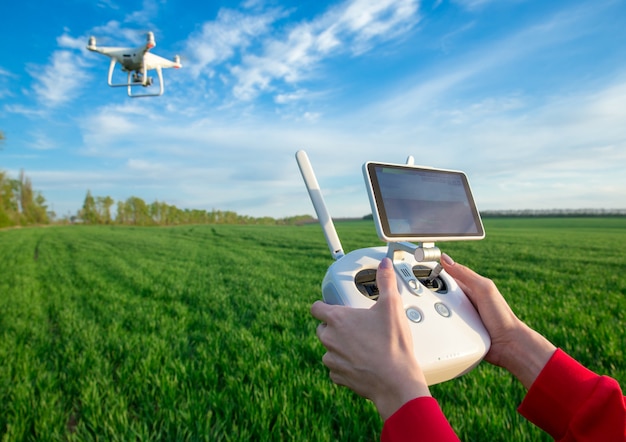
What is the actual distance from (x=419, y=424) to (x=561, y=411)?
2.19 ft

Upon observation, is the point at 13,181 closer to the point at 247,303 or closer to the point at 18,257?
the point at 18,257

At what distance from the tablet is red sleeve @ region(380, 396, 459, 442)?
1.98 ft

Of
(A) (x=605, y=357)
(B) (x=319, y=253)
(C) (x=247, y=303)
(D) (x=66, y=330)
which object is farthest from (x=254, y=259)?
(A) (x=605, y=357)

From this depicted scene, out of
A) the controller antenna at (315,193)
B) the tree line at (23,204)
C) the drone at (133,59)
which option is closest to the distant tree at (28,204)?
the tree line at (23,204)

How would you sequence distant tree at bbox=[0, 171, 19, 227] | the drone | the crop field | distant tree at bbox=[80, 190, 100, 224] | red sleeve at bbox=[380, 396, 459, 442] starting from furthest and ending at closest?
distant tree at bbox=[80, 190, 100, 224] → distant tree at bbox=[0, 171, 19, 227] → the drone → the crop field → red sleeve at bbox=[380, 396, 459, 442]

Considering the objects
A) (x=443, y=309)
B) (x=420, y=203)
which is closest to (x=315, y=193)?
(x=420, y=203)

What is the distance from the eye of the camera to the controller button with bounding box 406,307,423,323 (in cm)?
123

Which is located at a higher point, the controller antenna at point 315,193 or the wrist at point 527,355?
the controller antenna at point 315,193

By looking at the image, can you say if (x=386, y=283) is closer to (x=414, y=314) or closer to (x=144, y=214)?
(x=414, y=314)

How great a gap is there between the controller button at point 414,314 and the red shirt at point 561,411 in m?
0.39

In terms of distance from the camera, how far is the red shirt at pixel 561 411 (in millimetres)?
813

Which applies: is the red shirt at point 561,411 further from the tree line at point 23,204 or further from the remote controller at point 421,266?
the tree line at point 23,204

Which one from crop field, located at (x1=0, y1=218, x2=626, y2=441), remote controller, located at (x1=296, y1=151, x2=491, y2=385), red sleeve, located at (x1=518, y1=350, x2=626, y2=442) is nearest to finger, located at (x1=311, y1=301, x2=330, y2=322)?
remote controller, located at (x1=296, y1=151, x2=491, y2=385)

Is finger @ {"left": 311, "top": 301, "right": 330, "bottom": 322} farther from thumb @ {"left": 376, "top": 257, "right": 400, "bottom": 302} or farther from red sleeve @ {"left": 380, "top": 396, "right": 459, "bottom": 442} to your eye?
red sleeve @ {"left": 380, "top": 396, "right": 459, "bottom": 442}
